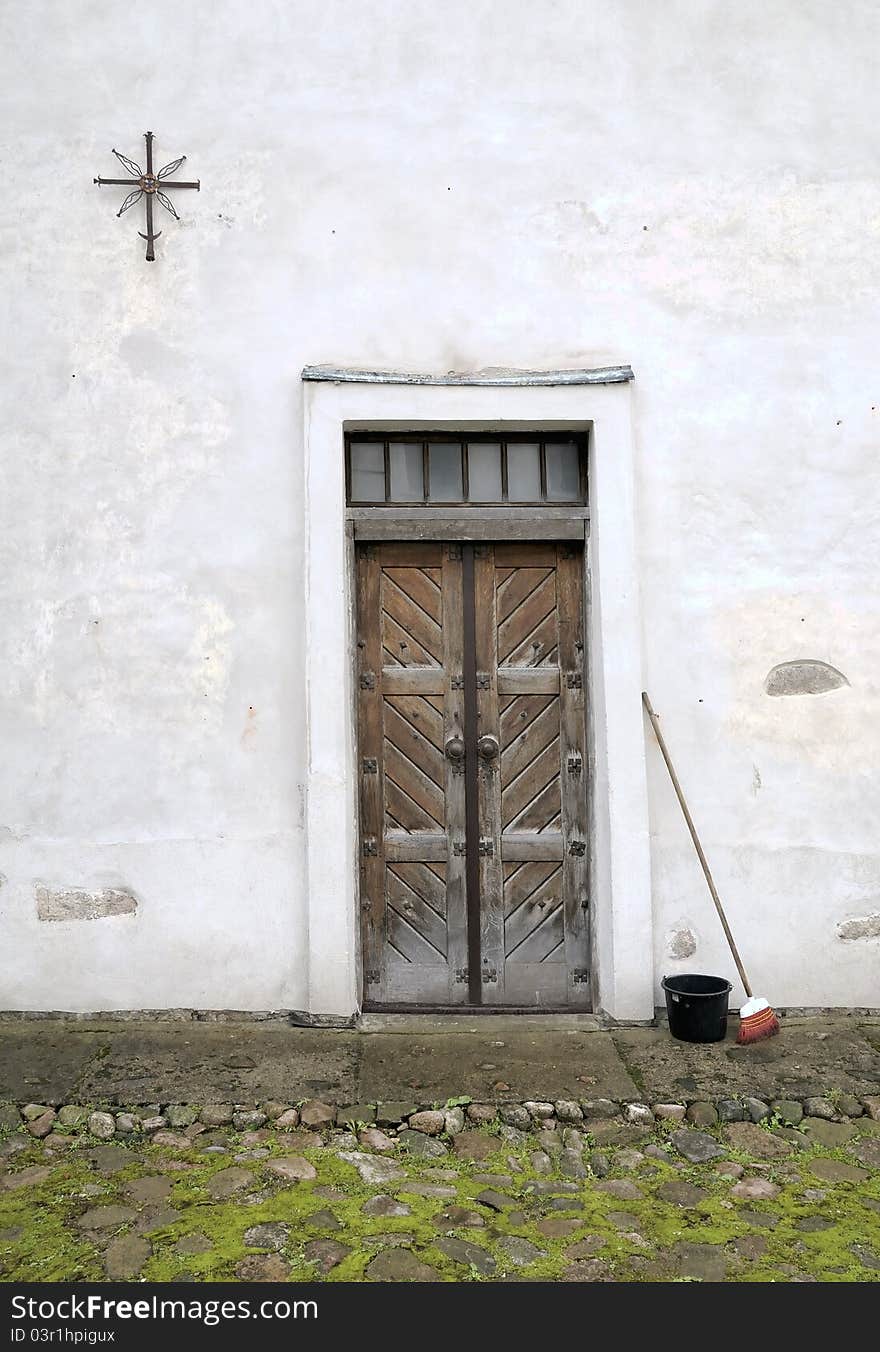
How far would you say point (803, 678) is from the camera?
483 cm

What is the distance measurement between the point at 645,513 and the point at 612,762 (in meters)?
1.11

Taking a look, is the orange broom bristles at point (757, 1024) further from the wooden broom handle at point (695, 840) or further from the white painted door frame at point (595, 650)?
the white painted door frame at point (595, 650)

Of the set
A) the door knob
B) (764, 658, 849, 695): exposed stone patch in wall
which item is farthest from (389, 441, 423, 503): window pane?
(764, 658, 849, 695): exposed stone patch in wall

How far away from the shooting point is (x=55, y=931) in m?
4.69

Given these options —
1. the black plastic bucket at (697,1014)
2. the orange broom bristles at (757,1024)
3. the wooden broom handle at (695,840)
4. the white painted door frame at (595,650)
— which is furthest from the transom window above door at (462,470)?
the orange broom bristles at (757,1024)

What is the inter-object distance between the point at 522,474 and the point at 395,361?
76 centimetres

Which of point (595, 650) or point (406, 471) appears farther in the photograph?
point (406, 471)

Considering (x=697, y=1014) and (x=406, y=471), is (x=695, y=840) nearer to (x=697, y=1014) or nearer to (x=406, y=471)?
(x=697, y=1014)

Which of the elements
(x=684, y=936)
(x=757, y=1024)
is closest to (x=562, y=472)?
(x=684, y=936)

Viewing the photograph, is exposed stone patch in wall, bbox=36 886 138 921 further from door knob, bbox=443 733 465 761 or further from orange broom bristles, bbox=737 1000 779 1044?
orange broom bristles, bbox=737 1000 779 1044

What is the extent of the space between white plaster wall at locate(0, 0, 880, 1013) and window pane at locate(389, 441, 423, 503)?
15.9 inches

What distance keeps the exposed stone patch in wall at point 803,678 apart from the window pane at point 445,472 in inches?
63.8

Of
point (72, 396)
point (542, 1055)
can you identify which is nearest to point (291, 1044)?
point (542, 1055)

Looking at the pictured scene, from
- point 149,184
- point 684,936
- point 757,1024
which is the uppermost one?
point 149,184
